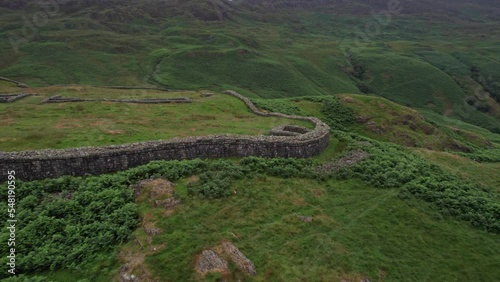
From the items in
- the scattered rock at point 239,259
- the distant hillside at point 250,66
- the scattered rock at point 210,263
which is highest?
the scattered rock at point 210,263

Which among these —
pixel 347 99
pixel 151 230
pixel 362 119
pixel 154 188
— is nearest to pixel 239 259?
pixel 151 230

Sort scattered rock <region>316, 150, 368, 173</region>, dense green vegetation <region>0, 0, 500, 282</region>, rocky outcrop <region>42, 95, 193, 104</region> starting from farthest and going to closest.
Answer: rocky outcrop <region>42, 95, 193, 104</region>, scattered rock <region>316, 150, 368, 173</region>, dense green vegetation <region>0, 0, 500, 282</region>

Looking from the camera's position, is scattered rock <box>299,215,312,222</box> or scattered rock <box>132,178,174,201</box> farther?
scattered rock <box>132,178,174,201</box>

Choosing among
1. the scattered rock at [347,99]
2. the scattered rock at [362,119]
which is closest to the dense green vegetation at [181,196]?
the scattered rock at [362,119]

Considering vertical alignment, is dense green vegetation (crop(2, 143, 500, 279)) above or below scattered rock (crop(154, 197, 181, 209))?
below

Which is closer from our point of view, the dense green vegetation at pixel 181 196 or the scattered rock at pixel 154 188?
the dense green vegetation at pixel 181 196

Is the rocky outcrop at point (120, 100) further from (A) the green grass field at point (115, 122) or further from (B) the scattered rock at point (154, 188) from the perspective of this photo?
(B) the scattered rock at point (154, 188)

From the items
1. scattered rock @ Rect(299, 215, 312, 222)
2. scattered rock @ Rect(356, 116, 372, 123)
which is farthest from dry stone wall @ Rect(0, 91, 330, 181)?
scattered rock @ Rect(356, 116, 372, 123)

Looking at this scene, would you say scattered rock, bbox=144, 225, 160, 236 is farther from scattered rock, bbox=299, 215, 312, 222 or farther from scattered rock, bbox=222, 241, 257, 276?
scattered rock, bbox=299, 215, 312, 222
